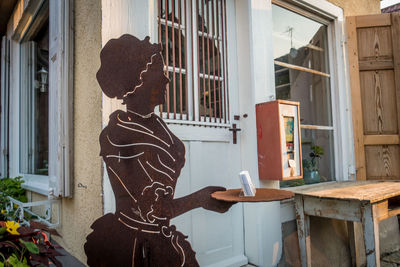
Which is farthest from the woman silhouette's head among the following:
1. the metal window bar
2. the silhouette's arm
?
the metal window bar

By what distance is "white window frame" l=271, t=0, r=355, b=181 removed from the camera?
10.4ft

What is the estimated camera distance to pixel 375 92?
3232mm

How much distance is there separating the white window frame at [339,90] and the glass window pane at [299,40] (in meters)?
0.08

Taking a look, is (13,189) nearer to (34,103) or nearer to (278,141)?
(34,103)

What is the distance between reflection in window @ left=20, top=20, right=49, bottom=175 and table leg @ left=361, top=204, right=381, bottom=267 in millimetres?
2869

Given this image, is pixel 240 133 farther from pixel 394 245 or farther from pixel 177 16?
pixel 394 245

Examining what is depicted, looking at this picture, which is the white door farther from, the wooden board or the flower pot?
the flower pot

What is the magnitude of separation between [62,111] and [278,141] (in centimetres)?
153

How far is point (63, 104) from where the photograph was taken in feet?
6.56

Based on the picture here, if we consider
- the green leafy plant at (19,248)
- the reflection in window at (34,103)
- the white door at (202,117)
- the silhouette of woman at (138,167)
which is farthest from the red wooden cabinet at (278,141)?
the reflection in window at (34,103)

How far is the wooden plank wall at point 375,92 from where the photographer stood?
3156 mm

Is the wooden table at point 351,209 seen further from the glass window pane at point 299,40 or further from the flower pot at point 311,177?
the glass window pane at point 299,40

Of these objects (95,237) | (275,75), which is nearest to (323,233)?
(275,75)

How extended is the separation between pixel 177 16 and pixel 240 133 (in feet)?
3.33
